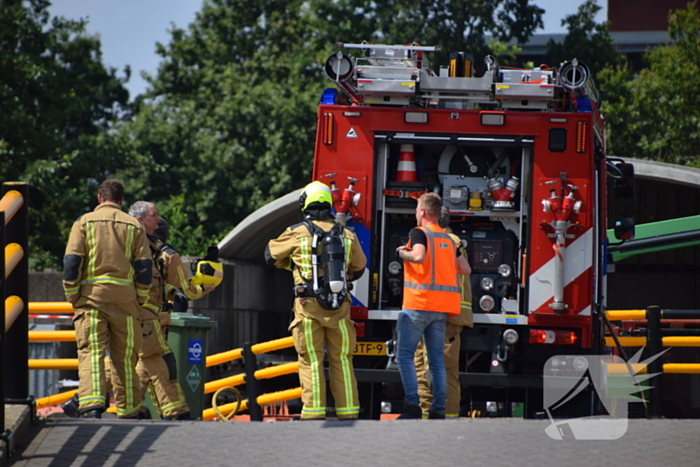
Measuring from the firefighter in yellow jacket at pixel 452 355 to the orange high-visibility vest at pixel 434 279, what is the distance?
59cm

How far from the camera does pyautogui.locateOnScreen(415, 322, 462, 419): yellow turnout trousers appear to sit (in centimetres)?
833

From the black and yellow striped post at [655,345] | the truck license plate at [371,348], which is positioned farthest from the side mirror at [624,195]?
the truck license plate at [371,348]

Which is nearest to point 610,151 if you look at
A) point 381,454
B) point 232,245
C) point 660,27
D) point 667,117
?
point 667,117

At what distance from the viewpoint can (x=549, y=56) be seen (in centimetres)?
3023

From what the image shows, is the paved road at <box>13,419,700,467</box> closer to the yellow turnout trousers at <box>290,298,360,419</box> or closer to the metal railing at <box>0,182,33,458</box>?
the metal railing at <box>0,182,33,458</box>

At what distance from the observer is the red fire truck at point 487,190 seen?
8.70 meters

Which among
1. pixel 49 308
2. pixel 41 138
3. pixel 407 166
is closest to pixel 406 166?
pixel 407 166

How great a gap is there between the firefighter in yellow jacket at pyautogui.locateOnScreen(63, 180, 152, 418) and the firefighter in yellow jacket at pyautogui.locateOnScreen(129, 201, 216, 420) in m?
0.39

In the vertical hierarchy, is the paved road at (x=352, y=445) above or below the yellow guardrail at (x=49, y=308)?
below

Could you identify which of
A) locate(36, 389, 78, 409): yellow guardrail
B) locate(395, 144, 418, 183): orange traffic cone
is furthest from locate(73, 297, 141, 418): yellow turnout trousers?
locate(36, 389, 78, 409): yellow guardrail

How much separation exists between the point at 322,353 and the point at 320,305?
0.31 m

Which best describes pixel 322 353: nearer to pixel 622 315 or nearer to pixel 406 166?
pixel 406 166

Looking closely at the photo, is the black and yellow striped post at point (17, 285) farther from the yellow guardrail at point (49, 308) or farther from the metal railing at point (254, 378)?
the metal railing at point (254, 378)

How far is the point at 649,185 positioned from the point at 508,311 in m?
8.80
